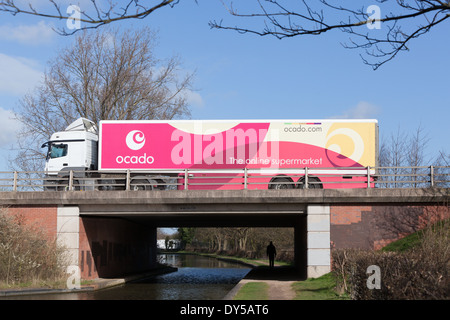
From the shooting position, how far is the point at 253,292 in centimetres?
1744

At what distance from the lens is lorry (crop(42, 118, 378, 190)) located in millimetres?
24125

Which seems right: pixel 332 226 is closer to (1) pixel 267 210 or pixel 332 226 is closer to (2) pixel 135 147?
(1) pixel 267 210

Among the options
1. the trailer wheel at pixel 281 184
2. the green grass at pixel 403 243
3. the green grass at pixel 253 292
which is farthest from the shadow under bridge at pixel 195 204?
the green grass at pixel 403 243

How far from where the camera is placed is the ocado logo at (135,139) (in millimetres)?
25312

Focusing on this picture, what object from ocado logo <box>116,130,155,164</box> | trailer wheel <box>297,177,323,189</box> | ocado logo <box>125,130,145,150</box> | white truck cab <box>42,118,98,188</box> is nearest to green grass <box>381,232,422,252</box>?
trailer wheel <box>297,177,323,189</box>

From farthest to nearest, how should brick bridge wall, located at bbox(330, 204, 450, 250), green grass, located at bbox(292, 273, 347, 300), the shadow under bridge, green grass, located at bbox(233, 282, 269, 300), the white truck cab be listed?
the white truck cab < the shadow under bridge < brick bridge wall, located at bbox(330, 204, 450, 250) < green grass, located at bbox(233, 282, 269, 300) < green grass, located at bbox(292, 273, 347, 300)

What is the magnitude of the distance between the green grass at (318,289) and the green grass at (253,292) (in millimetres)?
1004

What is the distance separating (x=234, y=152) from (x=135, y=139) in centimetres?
463

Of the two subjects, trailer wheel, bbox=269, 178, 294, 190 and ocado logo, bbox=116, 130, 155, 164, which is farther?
ocado logo, bbox=116, 130, 155, 164

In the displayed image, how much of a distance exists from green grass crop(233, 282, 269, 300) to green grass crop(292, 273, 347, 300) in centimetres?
100

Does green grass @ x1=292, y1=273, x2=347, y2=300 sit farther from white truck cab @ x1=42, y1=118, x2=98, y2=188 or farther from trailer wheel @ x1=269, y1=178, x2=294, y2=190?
white truck cab @ x1=42, y1=118, x2=98, y2=188

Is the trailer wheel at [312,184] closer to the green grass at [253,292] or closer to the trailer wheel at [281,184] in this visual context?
the trailer wheel at [281,184]

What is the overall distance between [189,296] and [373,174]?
8885 mm

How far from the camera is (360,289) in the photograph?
12711 mm
